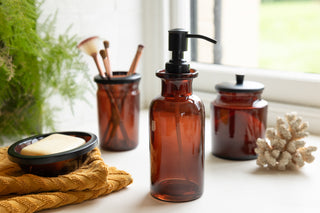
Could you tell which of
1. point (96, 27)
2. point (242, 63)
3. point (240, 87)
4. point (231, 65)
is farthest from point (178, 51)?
point (242, 63)

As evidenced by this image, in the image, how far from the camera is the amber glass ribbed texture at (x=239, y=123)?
2.79 feet

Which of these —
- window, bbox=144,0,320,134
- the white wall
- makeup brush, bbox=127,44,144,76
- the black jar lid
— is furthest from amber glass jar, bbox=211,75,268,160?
the white wall

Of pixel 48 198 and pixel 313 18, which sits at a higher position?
pixel 313 18

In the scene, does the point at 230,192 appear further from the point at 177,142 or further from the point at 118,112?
the point at 118,112

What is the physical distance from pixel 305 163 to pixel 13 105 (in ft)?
2.20

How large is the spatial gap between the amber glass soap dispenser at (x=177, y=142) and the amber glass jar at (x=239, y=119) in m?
0.20

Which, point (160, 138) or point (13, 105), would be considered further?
point (13, 105)

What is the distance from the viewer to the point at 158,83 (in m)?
1.32

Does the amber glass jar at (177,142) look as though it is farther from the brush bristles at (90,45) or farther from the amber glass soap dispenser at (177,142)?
the brush bristles at (90,45)

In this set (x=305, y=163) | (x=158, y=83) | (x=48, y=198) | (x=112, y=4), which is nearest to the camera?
(x=48, y=198)

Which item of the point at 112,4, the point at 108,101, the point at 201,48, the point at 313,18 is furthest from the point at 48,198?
the point at 313,18

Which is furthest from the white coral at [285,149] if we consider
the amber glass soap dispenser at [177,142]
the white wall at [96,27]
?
the white wall at [96,27]

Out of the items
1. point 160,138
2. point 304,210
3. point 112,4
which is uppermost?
point 112,4

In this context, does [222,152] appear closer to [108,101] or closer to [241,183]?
[241,183]
